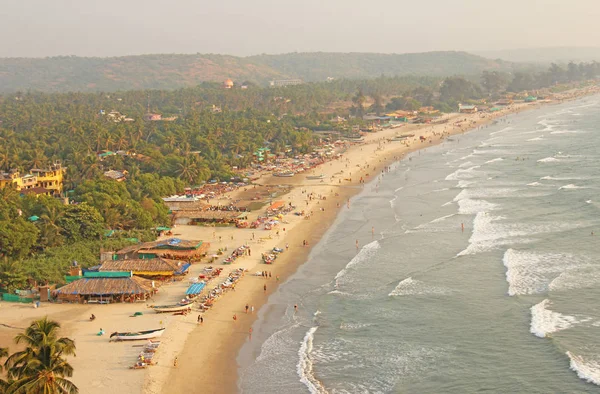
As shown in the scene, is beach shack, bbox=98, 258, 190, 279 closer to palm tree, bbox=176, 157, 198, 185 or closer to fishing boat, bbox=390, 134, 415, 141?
palm tree, bbox=176, 157, 198, 185

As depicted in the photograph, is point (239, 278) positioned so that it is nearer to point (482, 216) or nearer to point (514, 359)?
point (514, 359)

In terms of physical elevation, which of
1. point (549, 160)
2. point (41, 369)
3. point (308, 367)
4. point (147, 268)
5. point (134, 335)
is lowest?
point (308, 367)

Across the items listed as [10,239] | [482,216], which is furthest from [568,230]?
[10,239]

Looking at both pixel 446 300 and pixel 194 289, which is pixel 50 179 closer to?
pixel 194 289

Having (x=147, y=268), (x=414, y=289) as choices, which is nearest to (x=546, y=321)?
(x=414, y=289)

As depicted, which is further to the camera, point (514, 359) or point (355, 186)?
point (355, 186)

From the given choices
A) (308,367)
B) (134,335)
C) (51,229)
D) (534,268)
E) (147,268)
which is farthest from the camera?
(51,229)
